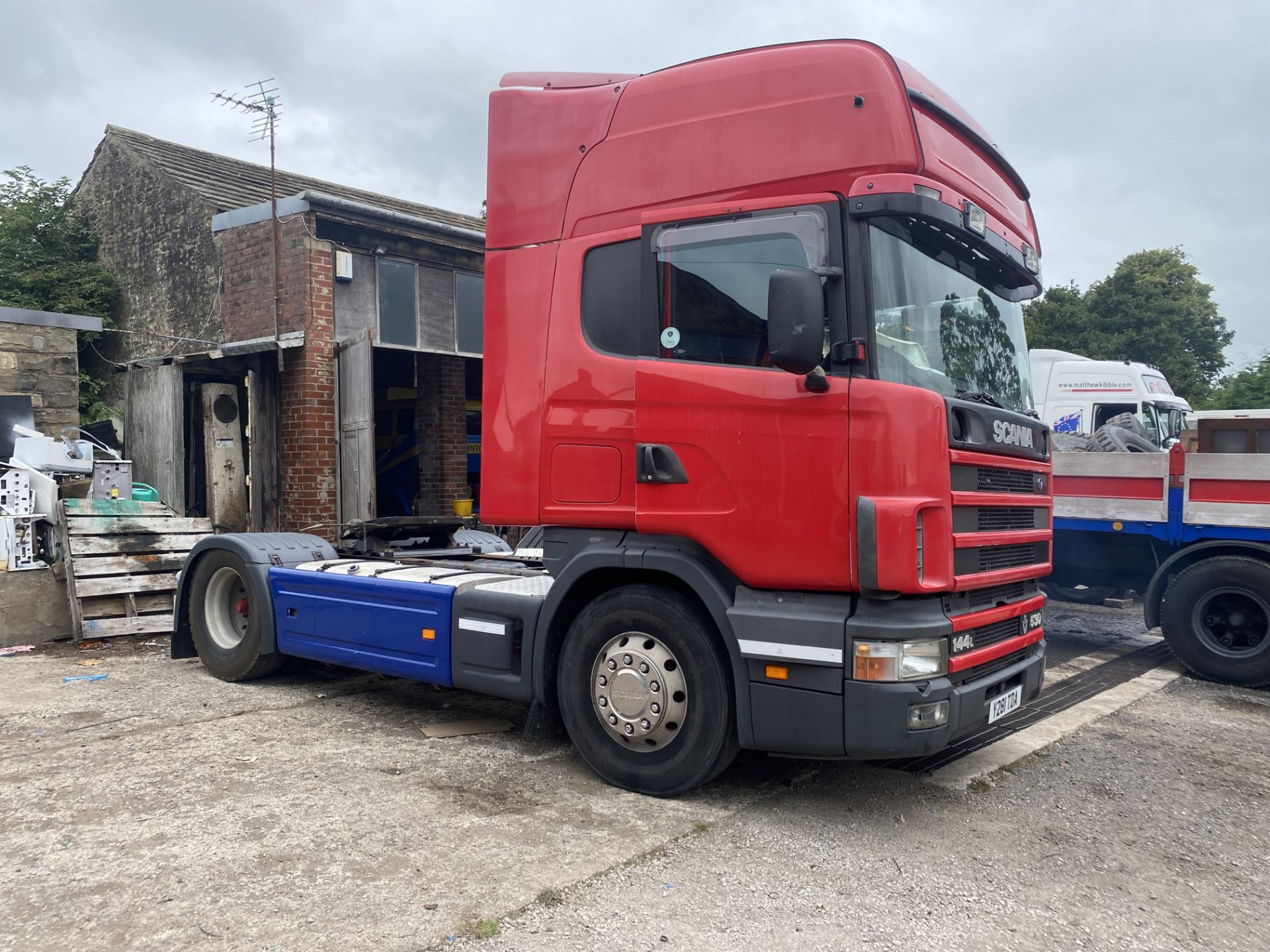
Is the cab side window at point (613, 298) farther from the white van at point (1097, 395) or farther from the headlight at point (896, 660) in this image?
the white van at point (1097, 395)

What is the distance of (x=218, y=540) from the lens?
21.9 ft

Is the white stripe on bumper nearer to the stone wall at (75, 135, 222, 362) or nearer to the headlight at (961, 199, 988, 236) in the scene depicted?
the headlight at (961, 199, 988, 236)

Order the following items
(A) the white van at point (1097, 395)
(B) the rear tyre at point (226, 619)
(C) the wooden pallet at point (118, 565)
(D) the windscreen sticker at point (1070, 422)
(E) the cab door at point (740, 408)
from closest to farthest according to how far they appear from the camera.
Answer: (E) the cab door at point (740, 408) → (B) the rear tyre at point (226, 619) → (C) the wooden pallet at point (118, 565) → (A) the white van at point (1097, 395) → (D) the windscreen sticker at point (1070, 422)

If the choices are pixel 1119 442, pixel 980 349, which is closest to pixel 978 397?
pixel 980 349

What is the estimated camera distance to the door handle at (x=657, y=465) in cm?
422

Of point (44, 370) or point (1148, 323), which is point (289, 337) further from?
point (1148, 323)

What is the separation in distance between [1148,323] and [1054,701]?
90.9 ft

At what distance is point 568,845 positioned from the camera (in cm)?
374

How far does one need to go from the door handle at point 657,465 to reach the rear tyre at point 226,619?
11.2 feet

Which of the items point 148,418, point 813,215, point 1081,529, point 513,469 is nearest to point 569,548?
point 513,469

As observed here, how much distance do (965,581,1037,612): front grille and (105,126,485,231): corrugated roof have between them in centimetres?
1058

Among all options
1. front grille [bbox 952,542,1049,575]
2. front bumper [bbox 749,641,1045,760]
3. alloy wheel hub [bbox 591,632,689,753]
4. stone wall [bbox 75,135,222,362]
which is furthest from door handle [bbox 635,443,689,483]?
stone wall [bbox 75,135,222,362]

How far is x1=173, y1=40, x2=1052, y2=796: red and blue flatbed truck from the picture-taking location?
148 inches

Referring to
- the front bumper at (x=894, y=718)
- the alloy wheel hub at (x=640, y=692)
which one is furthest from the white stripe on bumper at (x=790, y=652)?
the alloy wheel hub at (x=640, y=692)
